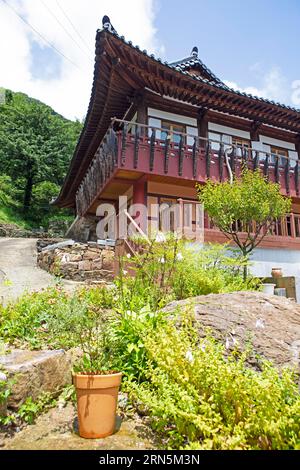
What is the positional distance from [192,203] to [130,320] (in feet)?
18.2

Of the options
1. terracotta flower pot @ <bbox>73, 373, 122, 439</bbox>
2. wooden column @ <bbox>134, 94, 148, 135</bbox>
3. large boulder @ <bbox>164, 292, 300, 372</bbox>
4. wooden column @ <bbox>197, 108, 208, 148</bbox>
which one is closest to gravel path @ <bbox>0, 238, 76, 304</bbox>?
A: terracotta flower pot @ <bbox>73, 373, 122, 439</bbox>

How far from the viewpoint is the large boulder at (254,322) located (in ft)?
11.1

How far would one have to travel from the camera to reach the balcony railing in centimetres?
986

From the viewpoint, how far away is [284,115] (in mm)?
12078

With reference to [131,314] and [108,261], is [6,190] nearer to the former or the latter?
[108,261]

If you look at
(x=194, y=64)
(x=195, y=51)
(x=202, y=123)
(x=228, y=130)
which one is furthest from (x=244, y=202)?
(x=195, y=51)

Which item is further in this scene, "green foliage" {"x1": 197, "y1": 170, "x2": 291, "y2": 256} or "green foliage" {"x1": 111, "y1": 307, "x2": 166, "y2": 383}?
"green foliage" {"x1": 197, "y1": 170, "x2": 291, "y2": 256}

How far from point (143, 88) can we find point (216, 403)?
10.4 metres

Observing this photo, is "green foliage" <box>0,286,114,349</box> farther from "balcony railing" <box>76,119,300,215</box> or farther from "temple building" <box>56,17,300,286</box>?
"balcony railing" <box>76,119,300,215</box>

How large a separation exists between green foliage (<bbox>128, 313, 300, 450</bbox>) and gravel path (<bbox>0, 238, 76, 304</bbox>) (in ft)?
9.84

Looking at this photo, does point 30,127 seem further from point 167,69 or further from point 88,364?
point 88,364

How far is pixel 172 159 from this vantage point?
10.5 m

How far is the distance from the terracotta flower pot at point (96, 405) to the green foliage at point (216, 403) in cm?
26
